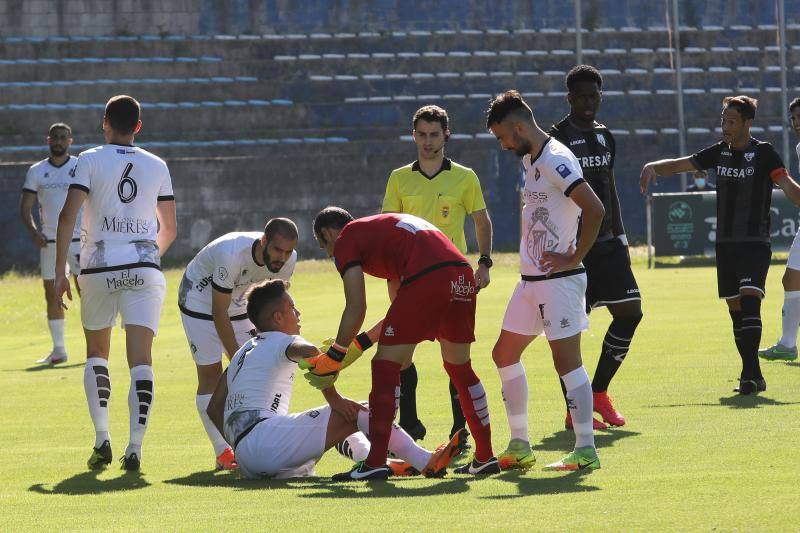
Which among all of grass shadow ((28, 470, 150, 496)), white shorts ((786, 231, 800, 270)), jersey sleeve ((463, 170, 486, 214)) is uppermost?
jersey sleeve ((463, 170, 486, 214))

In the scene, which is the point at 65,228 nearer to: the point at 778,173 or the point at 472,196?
the point at 472,196

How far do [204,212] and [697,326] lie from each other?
18.7 metres

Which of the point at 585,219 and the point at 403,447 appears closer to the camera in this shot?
the point at 585,219

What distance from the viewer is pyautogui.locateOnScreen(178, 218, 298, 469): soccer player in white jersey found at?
8.34 metres

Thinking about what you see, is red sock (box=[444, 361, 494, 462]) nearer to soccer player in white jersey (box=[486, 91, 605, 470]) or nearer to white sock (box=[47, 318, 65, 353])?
soccer player in white jersey (box=[486, 91, 605, 470])

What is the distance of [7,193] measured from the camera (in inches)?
1237

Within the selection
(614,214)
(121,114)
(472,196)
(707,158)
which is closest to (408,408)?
(472,196)

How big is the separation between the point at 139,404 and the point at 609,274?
333 centimetres

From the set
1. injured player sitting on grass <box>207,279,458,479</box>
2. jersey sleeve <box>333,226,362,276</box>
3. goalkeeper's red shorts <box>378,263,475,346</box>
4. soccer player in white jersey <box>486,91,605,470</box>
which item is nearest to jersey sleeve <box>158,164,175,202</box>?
injured player sitting on grass <box>207,279,458,479</box>

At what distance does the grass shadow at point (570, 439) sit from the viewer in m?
8.63

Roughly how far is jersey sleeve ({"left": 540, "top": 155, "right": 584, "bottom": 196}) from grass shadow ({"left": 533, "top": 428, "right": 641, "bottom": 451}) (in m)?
1.81

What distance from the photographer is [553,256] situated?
7652 millimetres

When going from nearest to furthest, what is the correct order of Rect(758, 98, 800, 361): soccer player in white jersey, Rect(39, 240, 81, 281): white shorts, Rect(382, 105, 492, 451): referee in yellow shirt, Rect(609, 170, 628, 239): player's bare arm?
Rect(382, 105, 492, 451): referee in yellow shirt, Rect(609, 170, 628, 239): player's bare arm, Rect(758, 98, 800, 361): soccer player in white jersey, Rect(39, 240, 81, 281): white shorts

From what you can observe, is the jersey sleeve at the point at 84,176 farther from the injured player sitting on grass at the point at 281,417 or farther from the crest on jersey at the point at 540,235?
the crest on jersey at the point at 540,235
